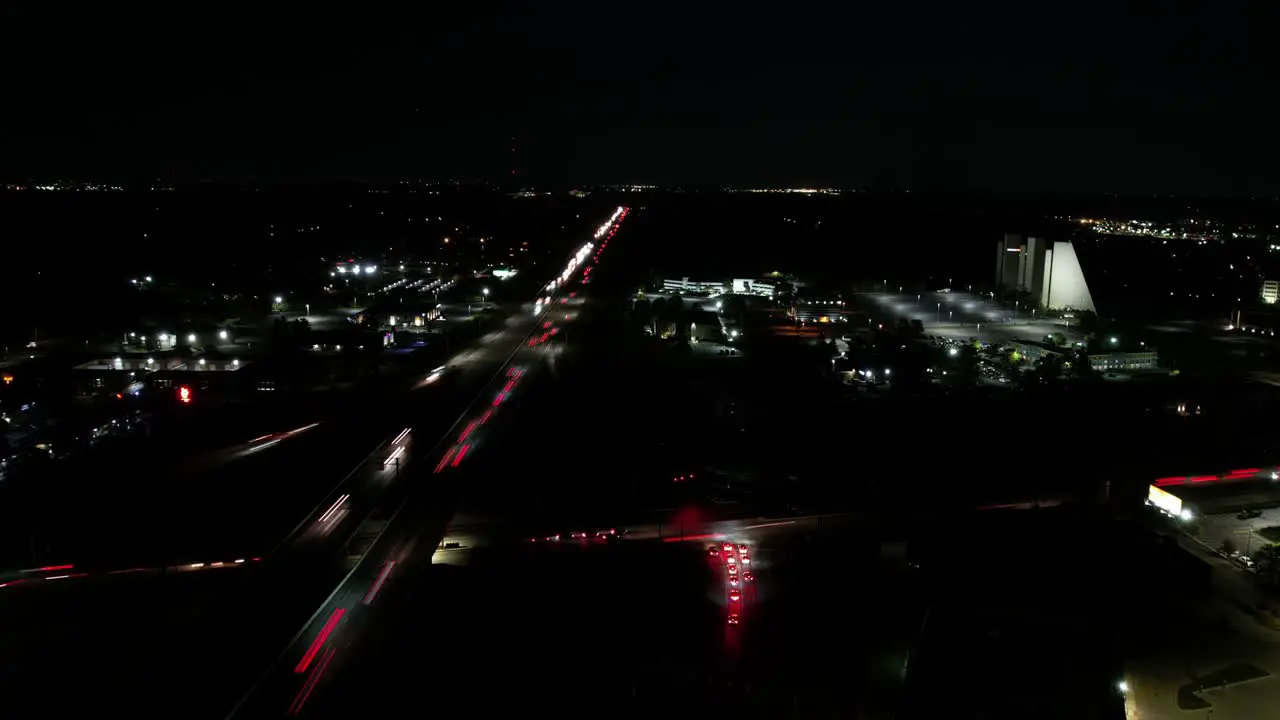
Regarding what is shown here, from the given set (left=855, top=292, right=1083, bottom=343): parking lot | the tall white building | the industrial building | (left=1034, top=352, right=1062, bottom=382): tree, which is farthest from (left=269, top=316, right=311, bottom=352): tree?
the tall white building

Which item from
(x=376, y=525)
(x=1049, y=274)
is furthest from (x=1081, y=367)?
(x=376, y=525)

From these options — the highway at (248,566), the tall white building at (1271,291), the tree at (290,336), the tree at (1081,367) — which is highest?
the tall white building at (1271,291)

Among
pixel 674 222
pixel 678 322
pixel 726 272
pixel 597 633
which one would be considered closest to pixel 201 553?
pixel 597 633

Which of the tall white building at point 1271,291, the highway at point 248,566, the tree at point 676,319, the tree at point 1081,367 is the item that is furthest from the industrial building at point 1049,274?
the highway at point 248,566

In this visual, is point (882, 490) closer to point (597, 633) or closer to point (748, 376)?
point (597, 633)

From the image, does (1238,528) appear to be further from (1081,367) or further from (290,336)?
(290,336)

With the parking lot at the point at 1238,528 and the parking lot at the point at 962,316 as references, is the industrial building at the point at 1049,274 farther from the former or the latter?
the parking lot at the point at 1238,528
